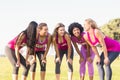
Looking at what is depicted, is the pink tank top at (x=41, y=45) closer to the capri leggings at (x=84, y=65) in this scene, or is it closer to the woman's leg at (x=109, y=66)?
the capri leggings at (x=84, y=65)

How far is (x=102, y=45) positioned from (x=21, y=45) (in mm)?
2626

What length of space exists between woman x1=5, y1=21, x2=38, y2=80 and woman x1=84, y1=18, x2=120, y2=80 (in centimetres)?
174

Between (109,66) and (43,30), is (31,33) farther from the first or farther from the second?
(109,66)

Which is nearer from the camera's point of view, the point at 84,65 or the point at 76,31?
the point at 76,31

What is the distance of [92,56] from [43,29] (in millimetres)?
1946

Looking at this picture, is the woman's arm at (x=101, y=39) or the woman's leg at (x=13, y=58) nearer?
the woman's arm at (x=101, y=39)

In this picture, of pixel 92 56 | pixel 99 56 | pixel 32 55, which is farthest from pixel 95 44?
pixel 32 55

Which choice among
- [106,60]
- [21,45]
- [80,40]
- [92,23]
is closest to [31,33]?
[21,45]

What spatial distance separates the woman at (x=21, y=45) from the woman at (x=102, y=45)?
5.70ft

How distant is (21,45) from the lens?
11.4m

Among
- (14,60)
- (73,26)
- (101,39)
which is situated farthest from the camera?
(73,26)

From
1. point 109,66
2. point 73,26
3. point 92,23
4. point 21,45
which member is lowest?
point 109,66

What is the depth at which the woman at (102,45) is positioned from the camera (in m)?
10.5

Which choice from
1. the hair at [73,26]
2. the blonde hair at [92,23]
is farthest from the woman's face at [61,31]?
the blonde hair at [92,23]
